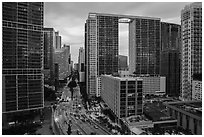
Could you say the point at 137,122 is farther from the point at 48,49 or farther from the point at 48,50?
the point at 48,49

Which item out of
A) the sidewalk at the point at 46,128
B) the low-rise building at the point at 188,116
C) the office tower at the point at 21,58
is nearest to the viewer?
the low-rise building at the point at 188,116

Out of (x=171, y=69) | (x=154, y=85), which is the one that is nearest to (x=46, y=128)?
(x=154, y=85)

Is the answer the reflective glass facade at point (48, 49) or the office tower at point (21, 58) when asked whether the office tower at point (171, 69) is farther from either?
the reflective glass facade at point (48, 49)

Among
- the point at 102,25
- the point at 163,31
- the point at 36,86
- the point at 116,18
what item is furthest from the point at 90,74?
the point at 163,31

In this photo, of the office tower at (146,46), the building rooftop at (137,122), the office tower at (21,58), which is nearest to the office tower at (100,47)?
the office tower at (146,46)

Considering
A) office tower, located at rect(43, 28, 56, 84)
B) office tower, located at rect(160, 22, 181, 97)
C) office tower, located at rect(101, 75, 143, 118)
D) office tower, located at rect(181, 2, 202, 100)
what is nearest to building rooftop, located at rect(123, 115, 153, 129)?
office tower, located at rect(101, 75, 143, 118)
